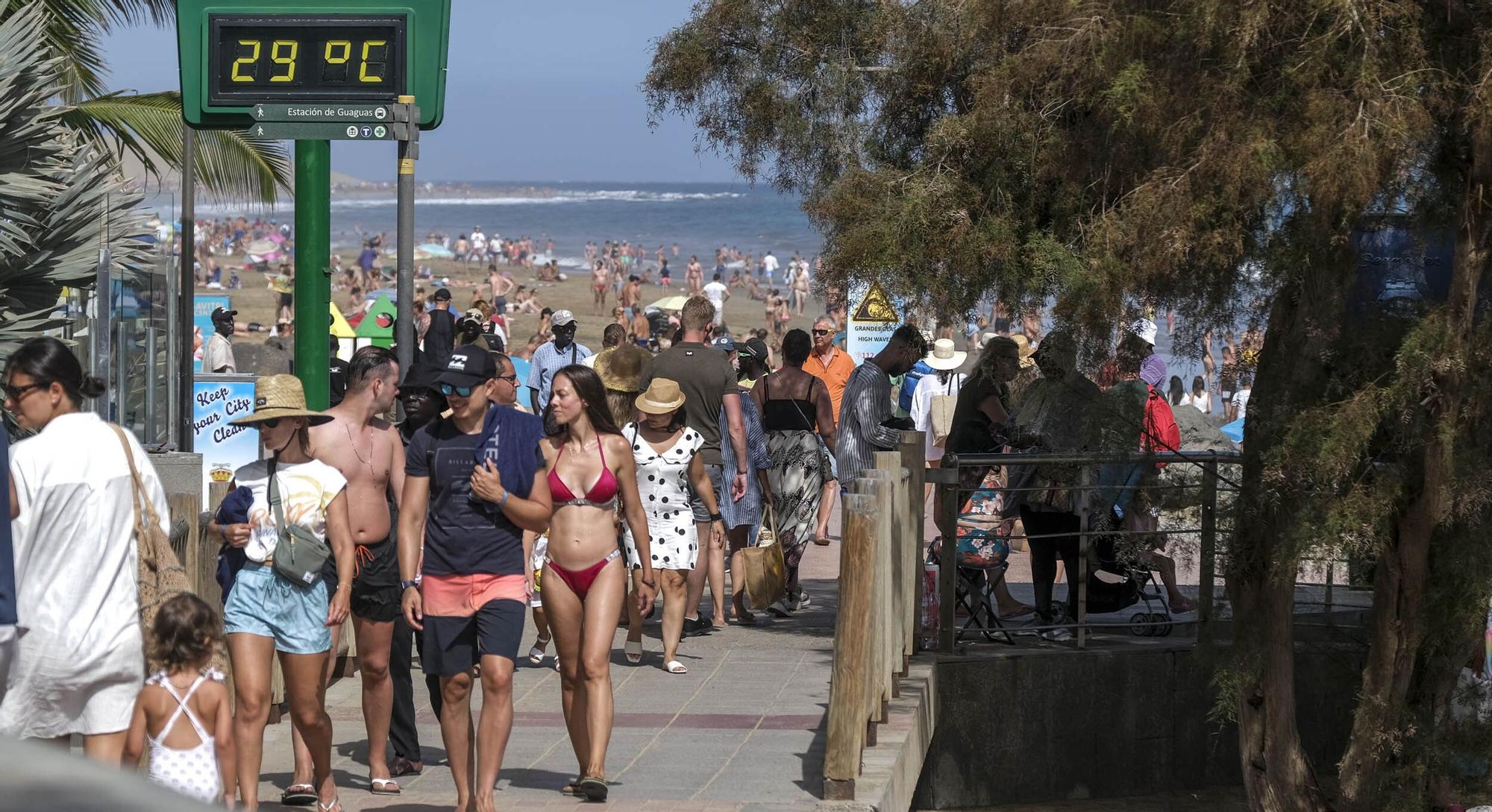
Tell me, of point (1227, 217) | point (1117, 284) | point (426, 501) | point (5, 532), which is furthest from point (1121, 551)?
point (5, 532)

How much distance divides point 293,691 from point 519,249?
69387 mm

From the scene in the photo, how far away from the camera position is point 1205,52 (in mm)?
7719

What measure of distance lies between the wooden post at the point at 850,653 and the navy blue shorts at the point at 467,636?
3.88 ft

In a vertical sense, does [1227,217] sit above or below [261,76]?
below

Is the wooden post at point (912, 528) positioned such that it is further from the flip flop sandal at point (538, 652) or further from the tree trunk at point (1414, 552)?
the tree trunk at point (1414, 552)

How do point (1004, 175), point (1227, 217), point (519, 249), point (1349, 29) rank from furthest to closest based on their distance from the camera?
point (519, 249) < point (1004, 175) < point (1227, 217) < point (1349, 29)

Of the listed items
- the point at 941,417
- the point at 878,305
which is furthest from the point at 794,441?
the point at 941,417

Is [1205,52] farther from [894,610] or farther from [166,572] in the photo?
[166,572]

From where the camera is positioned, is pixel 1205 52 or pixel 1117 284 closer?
pixel 1205 52

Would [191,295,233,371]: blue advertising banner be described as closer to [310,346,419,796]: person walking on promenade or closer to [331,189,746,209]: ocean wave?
[310,346,419,796]: person walking on promenade

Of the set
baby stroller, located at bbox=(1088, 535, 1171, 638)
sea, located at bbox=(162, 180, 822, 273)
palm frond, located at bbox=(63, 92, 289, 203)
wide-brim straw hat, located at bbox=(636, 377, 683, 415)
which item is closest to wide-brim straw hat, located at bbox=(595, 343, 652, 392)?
wide-brim straw hat, located at bbox=(636, 377, 683, 415)

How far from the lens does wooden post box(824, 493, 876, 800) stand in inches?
257

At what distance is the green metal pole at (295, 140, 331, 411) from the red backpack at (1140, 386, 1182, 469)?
170 inches

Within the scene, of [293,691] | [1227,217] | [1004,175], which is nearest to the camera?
[293,691]
